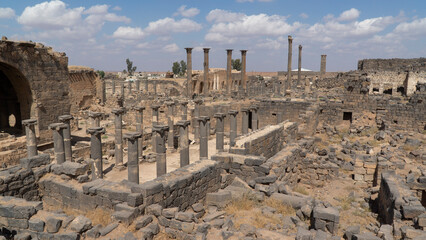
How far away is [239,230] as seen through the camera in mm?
6621

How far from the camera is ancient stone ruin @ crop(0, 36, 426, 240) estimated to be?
6.66 m

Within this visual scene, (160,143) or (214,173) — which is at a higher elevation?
(160,143)

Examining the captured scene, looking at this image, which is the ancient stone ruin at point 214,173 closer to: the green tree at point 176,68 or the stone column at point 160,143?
the stone column at point 160,143

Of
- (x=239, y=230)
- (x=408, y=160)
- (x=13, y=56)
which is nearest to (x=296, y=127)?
(x=408, y=160)

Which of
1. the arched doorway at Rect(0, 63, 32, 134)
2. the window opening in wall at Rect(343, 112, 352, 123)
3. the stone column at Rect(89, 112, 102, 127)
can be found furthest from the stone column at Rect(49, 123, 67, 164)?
the window opening in wall at Rect(343, 112, 352, 123)

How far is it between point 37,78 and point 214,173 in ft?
41.2

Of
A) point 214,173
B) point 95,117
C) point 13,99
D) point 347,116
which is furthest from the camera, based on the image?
point 347,116

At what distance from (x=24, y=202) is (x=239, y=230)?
4838mm

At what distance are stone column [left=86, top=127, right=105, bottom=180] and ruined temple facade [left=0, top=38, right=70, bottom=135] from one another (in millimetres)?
6316

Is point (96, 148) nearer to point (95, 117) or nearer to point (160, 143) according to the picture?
point (95, 117)

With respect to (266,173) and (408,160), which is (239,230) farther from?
(408,160)

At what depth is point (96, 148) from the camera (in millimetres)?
12445

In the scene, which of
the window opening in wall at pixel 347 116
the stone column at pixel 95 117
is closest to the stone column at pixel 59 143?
the stone column at pixel 95 117

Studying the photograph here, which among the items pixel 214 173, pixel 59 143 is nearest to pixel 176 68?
pixel 59 143
